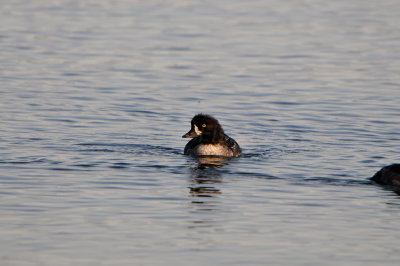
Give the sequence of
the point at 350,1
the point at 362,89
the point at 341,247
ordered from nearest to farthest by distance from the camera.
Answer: the point at 341,247, the point at 362,89, the point at 350,1

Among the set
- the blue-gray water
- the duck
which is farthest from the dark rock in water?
the duck

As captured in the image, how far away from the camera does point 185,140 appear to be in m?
21.2

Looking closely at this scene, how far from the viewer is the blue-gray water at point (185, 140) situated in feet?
40.0

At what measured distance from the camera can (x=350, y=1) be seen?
5125cm

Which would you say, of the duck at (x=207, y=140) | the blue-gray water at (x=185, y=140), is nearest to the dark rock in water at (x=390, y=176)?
the blue-gray water at (x=185, y=140)

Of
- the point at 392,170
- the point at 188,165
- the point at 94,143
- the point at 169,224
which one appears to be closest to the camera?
the point at 169,224

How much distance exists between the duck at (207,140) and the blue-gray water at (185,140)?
427mm

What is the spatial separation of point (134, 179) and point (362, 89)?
1308cm

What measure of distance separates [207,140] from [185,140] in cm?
A: 194

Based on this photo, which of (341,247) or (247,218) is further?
(247,218)

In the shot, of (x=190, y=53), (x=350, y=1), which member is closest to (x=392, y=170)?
(x=190, y=53)

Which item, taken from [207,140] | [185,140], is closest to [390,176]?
[207,140]

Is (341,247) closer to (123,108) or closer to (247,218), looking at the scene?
(247,218)

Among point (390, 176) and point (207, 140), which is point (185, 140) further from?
point (390, 176)
